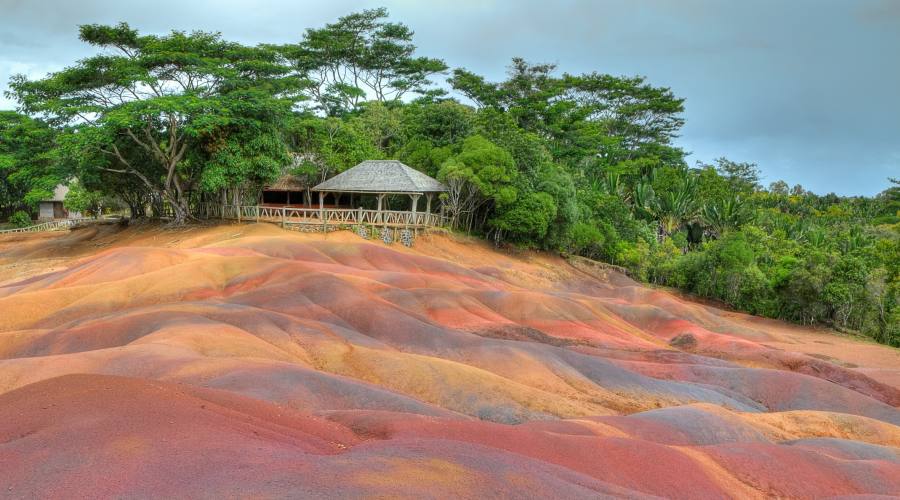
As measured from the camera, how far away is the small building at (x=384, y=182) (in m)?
41.6

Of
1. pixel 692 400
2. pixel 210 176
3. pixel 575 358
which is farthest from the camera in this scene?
pixel 210 176

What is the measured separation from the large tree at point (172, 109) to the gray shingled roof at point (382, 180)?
4539 mm

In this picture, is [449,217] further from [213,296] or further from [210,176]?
[213,296]

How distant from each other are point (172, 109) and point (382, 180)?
14.0 meters

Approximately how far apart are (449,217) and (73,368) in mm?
34769

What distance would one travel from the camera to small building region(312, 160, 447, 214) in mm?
41562

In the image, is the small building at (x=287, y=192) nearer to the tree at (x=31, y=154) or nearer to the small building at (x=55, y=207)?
the tree at (x=31, y=154)

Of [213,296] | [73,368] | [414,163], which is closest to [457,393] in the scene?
[73,368]

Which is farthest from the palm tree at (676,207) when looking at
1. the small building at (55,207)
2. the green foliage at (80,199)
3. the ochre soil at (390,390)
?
the small building at (55,207)

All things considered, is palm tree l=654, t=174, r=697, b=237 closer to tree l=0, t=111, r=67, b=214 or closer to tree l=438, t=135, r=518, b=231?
tree l=438, t=135, r=518, b=231

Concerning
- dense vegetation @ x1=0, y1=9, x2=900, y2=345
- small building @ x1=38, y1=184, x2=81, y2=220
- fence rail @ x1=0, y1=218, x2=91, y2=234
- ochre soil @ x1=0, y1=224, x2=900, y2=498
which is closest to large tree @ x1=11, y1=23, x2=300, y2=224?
dense vegetation @ x1=0, y1=9, x2=900, y2=345

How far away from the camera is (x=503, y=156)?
42.6 metres

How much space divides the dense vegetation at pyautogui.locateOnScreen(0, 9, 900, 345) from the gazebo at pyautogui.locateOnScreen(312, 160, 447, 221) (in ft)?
5.96

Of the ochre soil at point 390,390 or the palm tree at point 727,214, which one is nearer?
the ochre soil at point 390,390
